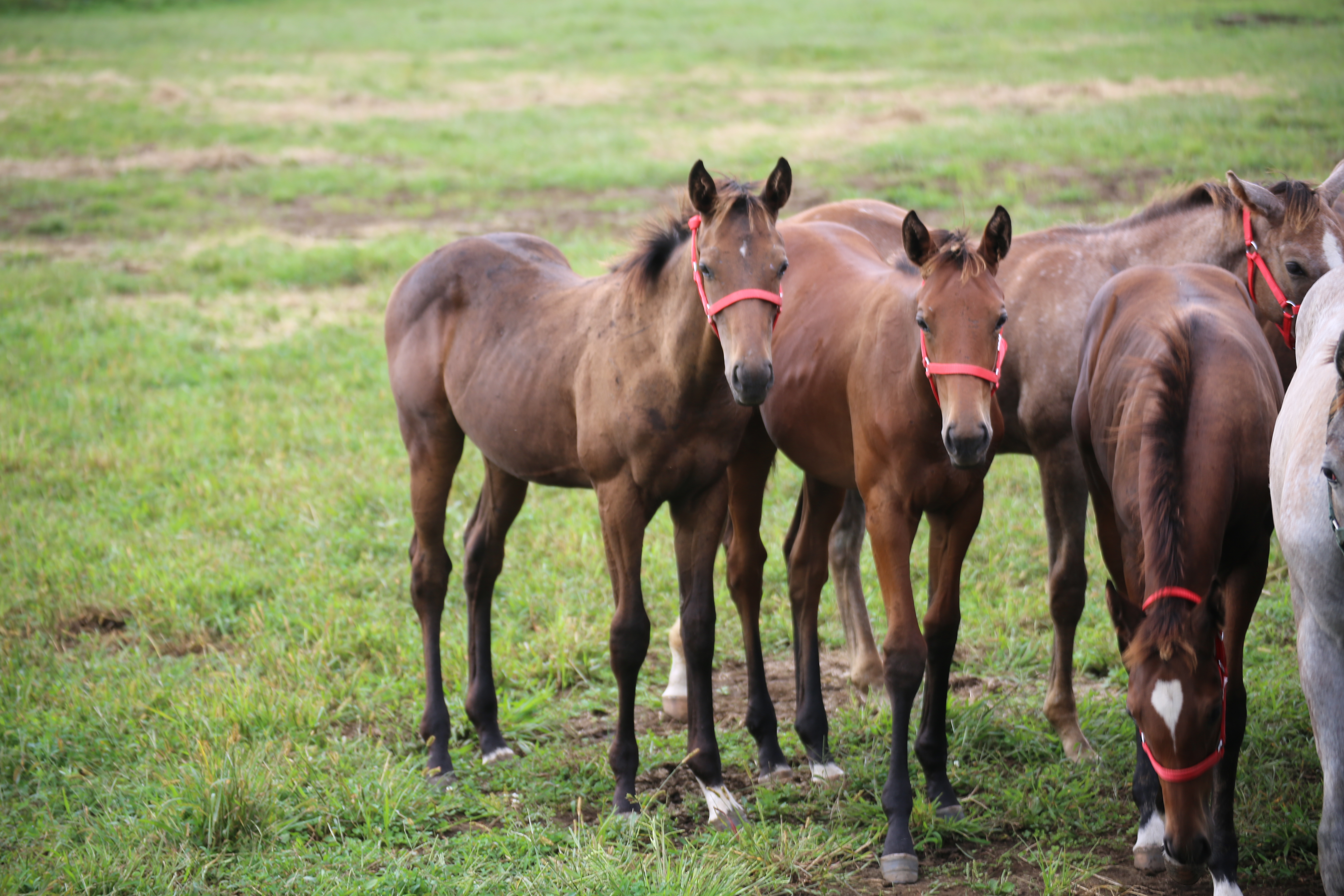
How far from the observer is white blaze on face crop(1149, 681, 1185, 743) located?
2.97 meters

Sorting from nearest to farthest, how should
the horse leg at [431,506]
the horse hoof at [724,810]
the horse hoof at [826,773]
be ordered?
the horse hoof at [724,810], the horse hoof at [826,773], the horse leg at [431,506]

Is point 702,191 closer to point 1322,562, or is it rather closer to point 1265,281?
point 1322,562

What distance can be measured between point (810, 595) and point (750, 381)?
1466 mm

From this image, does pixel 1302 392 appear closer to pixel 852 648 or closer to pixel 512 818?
pixel 852 648

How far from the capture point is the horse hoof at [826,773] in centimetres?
424

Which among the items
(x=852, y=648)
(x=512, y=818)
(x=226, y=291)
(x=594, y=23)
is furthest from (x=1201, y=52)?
(x=512, y=818)

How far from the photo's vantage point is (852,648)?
520cm

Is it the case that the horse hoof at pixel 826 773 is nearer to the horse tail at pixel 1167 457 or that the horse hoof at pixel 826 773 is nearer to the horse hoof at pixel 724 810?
the horse hoof at pixel 724 810

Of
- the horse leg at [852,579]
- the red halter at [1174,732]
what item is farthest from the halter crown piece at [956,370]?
the horse leg at [852,579]

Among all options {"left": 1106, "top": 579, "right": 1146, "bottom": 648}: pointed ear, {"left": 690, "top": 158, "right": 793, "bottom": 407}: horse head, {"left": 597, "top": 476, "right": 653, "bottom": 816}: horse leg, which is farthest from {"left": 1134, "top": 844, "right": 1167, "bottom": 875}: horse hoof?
{"left": 690, "top": 158, "right": 793, "bottom": 407}: horse head

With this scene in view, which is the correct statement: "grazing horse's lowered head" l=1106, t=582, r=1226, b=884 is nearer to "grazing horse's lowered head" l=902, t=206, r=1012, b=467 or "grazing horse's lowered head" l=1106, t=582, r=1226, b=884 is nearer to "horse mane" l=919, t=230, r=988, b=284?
"grazing horse's lowered head" l=902, t=206, r=1012, b=467

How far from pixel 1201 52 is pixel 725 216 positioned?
18521mm

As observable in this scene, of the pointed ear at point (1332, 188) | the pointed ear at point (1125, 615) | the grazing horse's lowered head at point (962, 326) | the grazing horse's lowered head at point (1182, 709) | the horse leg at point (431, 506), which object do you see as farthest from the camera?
the horse leg at point (431, 506)

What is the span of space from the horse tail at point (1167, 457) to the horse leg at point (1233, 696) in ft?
0.81
